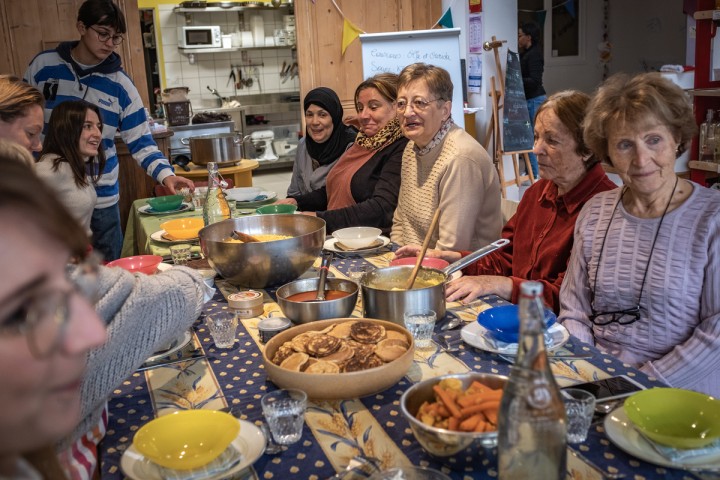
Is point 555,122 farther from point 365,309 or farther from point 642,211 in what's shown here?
point 365,309

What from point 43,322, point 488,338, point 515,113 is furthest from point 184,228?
point 515,113

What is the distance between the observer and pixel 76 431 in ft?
3.60

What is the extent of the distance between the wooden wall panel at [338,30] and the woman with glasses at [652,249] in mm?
5068

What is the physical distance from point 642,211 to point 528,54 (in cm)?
563

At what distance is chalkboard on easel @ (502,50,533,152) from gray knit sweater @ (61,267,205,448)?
18.0ft

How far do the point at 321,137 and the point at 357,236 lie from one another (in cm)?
136

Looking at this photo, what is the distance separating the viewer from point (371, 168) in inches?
126

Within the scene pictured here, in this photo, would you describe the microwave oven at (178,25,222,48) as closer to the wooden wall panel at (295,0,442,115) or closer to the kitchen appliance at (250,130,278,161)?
the kitchen appliance at (250,130,278,161)

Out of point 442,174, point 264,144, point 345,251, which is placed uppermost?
point 442,174

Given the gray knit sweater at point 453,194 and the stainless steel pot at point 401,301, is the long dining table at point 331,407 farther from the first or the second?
the gray knit sweater at point 453,194

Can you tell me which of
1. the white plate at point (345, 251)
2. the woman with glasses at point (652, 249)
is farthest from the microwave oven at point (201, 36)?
the woman with glasses at point (652, 249)

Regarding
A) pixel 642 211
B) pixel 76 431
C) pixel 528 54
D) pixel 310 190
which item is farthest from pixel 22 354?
pixel 528 54

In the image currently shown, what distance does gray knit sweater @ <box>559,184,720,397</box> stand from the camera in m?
1.64

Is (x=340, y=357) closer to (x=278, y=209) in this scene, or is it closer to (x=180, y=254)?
(x=180, y=254)
